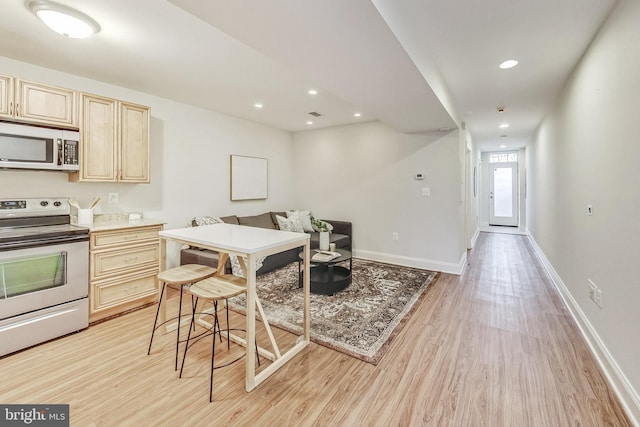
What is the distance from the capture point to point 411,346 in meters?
2.34

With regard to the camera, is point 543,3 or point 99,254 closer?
point 543,3

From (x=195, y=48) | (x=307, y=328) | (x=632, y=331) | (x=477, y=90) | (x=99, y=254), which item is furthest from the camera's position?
(x=477, y=90)

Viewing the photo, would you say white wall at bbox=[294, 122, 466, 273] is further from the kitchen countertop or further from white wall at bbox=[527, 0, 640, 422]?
the kitchen countertop

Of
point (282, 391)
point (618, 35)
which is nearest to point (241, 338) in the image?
point (282, 391)

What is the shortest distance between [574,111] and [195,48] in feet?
12.5

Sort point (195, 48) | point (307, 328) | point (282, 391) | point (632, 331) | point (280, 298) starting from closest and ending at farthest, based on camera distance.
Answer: point (632, 331), point (282, 391), point (307, 328), point (195, 48), point (280, 298)

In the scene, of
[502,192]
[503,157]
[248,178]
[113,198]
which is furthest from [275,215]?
[503,157]

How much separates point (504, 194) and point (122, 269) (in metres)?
10.2

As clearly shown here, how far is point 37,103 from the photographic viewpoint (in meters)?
2.50

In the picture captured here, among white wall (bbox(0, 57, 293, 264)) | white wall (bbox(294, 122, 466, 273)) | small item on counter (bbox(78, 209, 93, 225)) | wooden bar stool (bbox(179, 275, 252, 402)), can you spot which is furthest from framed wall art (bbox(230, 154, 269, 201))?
wooden bar stool (bbox(179, 275, 252, 402))

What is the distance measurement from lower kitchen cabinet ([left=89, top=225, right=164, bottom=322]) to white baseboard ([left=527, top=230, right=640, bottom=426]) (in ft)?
10.9

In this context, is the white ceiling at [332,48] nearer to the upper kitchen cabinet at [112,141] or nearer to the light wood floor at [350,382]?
the upper kitchen cabinet at [112,141]

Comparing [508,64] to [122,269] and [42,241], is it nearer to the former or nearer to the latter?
[122,269]

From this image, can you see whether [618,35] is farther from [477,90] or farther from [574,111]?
[477,90]
